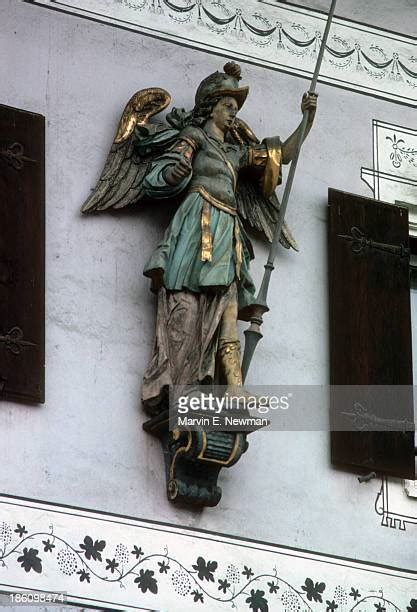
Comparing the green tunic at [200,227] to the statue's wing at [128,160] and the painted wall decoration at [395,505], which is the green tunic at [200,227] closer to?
the statue's wing at [128,160]

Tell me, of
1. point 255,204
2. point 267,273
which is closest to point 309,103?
point 255,204

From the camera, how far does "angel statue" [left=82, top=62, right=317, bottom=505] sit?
10812 millimetres

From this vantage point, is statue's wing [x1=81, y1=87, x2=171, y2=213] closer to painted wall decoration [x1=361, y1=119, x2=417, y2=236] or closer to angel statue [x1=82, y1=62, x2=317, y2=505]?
angel statue [x1=82, y1=62, x2=317, y2=505]

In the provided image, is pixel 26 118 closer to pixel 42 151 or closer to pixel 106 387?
pixel 42 151

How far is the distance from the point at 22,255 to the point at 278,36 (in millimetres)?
2076

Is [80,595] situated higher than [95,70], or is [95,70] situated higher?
[95,70]

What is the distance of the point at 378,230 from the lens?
11.8m

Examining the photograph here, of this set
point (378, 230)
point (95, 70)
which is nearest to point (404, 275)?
point (378, 230)

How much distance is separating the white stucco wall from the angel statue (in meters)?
0.11

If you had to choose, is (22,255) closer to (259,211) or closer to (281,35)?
(259,211)

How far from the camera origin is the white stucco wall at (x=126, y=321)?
10711 mm

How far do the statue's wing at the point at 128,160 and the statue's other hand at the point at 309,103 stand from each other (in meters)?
0.66

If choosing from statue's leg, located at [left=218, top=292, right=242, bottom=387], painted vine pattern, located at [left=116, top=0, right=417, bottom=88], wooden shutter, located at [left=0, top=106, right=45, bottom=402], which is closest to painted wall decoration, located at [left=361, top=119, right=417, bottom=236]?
painted vine pattern, located at [left=116, top=0, right=417, bottom=88]

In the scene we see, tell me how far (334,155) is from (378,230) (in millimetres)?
466
